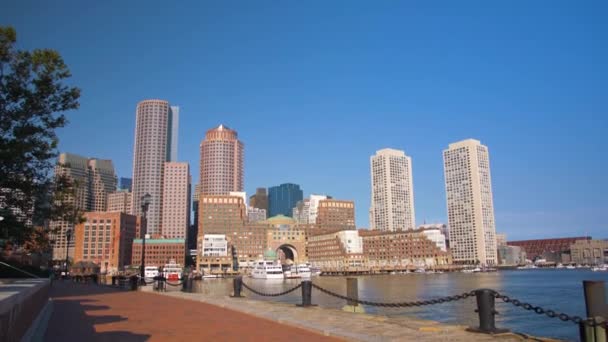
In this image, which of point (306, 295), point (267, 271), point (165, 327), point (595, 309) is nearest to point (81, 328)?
point (165, 327)

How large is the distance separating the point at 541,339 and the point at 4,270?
2351 centimetres

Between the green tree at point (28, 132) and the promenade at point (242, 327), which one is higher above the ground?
the green tree at point (28, 132)

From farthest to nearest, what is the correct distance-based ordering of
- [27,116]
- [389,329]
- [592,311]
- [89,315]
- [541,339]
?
[27,116], [89,315], [389,329], [541,339], [592,311]

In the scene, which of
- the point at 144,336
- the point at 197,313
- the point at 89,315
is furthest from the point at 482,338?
the point at 89,315

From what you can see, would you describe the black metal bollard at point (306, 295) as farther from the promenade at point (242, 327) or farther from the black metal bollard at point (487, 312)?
the black metal bollard at point (487, 312)

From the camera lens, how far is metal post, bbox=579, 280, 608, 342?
32.4 feet

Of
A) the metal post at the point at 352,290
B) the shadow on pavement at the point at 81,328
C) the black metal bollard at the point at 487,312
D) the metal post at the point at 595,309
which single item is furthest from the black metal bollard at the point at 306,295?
the metal post at the point at 595,309

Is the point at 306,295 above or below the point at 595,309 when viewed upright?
below

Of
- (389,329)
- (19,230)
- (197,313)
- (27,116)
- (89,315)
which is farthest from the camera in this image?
(27,116)

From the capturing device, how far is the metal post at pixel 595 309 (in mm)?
9883

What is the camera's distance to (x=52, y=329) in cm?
1337

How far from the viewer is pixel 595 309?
404 inches

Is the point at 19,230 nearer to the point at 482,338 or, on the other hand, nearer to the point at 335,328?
the point at 335,328

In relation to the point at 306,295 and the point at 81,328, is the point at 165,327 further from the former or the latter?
the point at 306,295
